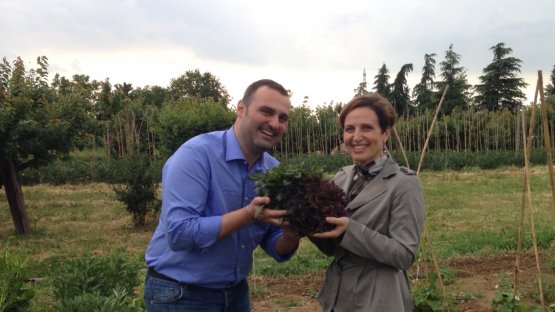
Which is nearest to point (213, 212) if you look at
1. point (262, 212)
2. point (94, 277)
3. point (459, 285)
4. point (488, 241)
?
point (262, 212)

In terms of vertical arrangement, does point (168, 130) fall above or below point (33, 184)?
above

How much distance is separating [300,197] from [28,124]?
1052 cm

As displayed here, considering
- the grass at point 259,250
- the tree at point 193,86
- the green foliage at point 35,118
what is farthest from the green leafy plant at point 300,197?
the tree at point 193,86

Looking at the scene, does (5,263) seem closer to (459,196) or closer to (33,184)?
(459,196)

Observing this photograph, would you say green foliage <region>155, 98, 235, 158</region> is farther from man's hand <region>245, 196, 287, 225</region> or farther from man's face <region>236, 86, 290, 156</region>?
man's hand <region>245, 196, 287, 225</region>

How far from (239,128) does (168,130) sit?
19709mm

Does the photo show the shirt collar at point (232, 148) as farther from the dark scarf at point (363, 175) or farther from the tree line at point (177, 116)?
the tree line at point (177, 116)

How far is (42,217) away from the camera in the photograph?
1396cm

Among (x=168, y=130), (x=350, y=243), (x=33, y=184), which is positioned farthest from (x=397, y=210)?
(x=33, y=184)

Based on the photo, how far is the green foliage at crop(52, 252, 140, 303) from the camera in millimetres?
4355

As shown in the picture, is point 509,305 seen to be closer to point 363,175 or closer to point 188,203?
point 363,175

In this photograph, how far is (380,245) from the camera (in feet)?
7.57

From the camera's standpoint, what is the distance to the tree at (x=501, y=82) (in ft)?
145

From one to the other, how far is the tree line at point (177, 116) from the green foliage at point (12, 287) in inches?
215
